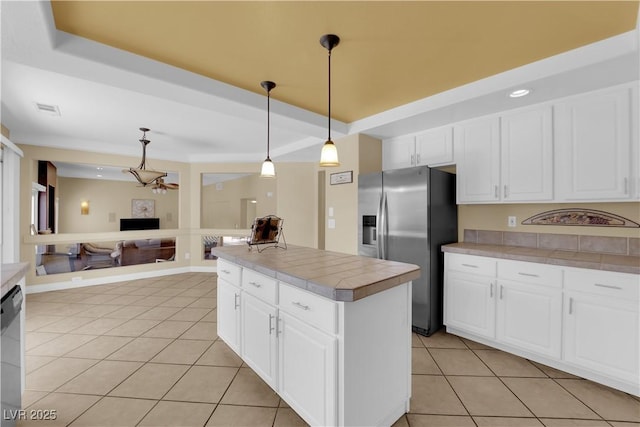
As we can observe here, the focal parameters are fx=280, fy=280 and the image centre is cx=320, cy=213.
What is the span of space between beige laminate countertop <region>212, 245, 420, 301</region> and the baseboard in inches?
150

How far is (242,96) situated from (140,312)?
2.97 metres

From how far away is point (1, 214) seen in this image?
3889mm

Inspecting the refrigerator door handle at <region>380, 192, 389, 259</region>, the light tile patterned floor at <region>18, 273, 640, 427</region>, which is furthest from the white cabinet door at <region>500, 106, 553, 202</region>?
the light tile patterned floor at <region>18, 273, 640, 427</region>

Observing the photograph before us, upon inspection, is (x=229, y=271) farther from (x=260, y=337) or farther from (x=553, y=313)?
(x=553, y=313)

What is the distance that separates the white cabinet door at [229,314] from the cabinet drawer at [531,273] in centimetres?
231

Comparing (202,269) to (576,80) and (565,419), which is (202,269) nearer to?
(565,419)

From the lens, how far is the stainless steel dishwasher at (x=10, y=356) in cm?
145

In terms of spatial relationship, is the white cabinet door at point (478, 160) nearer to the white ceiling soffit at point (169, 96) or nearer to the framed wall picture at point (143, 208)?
the white ceiling soffit at point (169, 96)

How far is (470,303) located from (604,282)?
0.98 meters

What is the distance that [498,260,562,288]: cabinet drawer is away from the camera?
→ 2.22m

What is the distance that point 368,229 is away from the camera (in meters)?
3.43

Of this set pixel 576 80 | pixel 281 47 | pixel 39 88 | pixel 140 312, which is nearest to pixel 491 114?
pixel 576 80

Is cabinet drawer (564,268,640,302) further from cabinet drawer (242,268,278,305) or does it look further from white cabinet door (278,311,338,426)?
cabinet drawer (242,268,278,305)

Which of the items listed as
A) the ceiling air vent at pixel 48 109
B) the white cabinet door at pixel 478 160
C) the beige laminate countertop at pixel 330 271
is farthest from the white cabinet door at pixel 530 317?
the ceiling air vent at pixel 48 109
